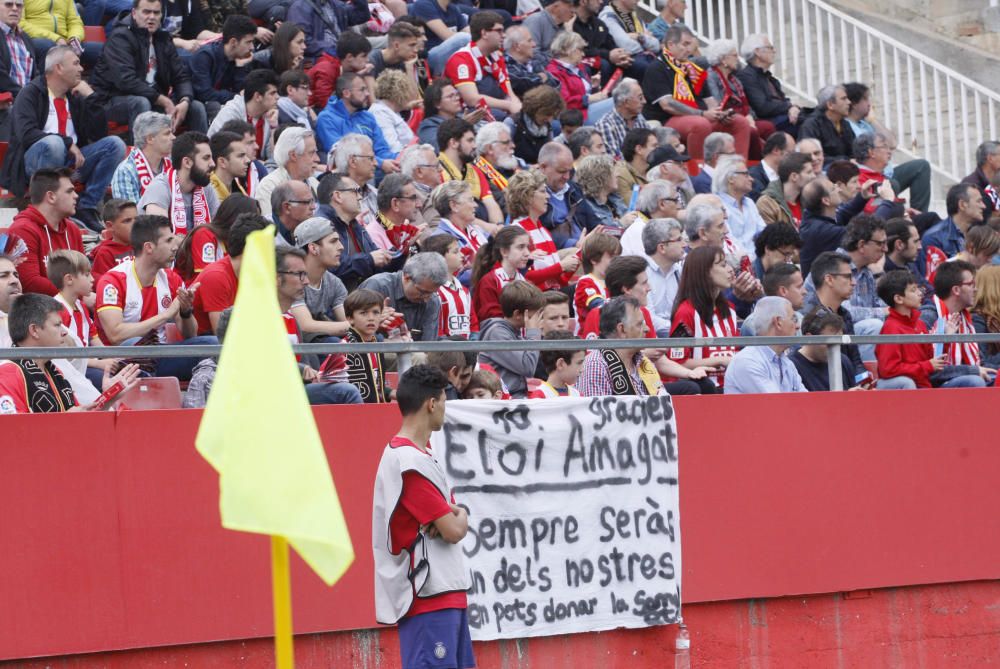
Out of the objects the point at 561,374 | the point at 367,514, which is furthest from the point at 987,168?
the point at 367,514

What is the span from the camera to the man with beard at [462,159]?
11.9 meters

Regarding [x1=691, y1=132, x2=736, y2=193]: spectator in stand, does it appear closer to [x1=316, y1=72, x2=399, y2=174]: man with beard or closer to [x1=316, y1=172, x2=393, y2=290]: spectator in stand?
[x1=316, y1=72, x2=399, y2=174]: man with beard

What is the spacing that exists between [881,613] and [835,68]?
398 inches

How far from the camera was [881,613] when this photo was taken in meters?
9.23

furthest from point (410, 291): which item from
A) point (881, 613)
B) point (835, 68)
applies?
point (835, 68)

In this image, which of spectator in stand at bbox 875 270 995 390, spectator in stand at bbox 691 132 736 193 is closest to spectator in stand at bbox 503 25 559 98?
spectator in stand at bbox 691 132 736 193

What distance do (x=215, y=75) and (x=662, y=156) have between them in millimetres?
3695

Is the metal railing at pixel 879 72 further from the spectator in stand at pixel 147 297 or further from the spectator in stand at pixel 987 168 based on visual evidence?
the spectator in stand at pixel 147 297

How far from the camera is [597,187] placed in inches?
486

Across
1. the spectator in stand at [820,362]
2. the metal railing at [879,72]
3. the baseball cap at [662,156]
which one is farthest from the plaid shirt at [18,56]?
the metal railing at [879,72]

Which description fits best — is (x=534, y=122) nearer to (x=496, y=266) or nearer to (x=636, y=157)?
(x=636, y=157)

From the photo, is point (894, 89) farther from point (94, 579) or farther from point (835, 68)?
point (94, 579)

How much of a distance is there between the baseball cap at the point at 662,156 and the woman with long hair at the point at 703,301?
3.64 metres

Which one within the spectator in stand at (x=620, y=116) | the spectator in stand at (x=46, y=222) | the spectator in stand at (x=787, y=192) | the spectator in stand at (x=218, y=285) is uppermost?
the spectator in stand at (x=620, y=116)
